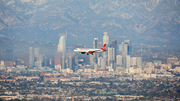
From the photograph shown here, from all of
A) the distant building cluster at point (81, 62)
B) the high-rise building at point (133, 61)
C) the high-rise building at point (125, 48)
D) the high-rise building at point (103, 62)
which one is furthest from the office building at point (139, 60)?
the high-rise building at point (103, 62)

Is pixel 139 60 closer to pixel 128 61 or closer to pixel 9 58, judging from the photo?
pixel 128 61

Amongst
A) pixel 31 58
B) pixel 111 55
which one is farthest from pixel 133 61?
pixel 31 58

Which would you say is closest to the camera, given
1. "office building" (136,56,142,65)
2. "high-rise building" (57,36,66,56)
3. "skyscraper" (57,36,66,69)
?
"office building" (136,56,142,65)

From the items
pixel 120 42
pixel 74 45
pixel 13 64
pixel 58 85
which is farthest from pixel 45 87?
pixel 120 42

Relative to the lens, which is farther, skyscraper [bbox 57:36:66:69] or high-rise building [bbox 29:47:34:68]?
skyscraper [bbox 57:36:66:69]

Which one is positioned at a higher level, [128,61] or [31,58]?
[31,58]

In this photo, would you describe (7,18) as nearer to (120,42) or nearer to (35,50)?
(35,50)

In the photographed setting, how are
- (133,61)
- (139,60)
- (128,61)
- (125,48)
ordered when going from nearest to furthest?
(139,60), (133,61), (128,61), (125,48)

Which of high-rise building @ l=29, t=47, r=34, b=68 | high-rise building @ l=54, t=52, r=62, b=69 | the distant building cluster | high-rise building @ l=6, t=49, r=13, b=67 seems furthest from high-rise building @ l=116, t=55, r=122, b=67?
high-rise building @ l=6, t=49, r=13, b=67

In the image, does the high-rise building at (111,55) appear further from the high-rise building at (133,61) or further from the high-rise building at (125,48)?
the high-rise building at (133,61)

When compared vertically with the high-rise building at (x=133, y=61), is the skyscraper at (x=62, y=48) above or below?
above

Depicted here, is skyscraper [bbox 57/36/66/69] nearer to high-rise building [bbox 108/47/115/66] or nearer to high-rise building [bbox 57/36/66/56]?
high-rise building [bbox 57/36/66/56]
